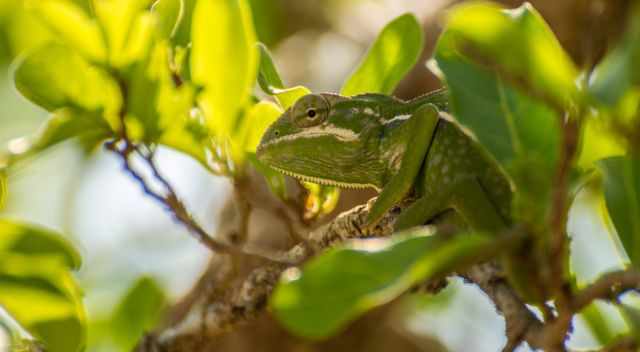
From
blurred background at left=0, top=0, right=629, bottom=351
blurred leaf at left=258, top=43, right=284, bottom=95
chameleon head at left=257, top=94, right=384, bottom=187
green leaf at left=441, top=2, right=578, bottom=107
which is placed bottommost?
blurred background at left=0, top=0, right=629, bottom=351

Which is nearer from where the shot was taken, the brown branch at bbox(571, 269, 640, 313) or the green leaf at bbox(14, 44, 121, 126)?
the brown branch at bbox(571, 269, 640, 313)

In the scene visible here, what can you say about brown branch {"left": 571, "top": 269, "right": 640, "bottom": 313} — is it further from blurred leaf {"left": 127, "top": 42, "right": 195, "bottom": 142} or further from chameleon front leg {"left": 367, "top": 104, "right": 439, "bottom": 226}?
blurred leaf {"left": 127, "top": 42, "right": 195, "bottom": 142}

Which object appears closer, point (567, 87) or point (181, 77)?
point (567, 87)

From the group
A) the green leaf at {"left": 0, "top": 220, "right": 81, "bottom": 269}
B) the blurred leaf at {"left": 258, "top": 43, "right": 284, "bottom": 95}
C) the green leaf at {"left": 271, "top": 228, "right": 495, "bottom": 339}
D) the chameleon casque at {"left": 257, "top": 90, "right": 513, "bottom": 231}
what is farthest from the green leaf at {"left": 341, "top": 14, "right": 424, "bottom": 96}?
the green leaf at {"left": 271, "top": 228, "right": 495, "bottom": 339}

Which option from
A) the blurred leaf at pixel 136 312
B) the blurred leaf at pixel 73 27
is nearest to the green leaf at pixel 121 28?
the blurred leaf at pixel 73 27

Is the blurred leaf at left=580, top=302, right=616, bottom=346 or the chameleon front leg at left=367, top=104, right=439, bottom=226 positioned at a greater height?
the chameleon front leg at left=367, top=104, right=439, bottom=226

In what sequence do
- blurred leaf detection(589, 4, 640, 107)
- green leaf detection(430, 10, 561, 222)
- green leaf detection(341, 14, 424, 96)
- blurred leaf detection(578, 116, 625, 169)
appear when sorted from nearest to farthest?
blurred leaf detection(589, 4, 640, 107), green leaf detection(430, 10, 561, 222), blurred leaf detection(578, 116, 625, 169), green leaf detection(341, 14, 424, 96)

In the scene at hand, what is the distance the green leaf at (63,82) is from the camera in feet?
5.05

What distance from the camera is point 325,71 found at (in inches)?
164

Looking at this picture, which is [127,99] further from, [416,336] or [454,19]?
[416,336]

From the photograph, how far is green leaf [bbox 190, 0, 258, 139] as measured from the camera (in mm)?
1581

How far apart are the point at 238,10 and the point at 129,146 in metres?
0.25

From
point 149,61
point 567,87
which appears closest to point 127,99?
point 149,61

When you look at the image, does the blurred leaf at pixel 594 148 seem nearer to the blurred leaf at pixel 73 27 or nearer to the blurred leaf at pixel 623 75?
the blurred leaf at pixel 623 75
